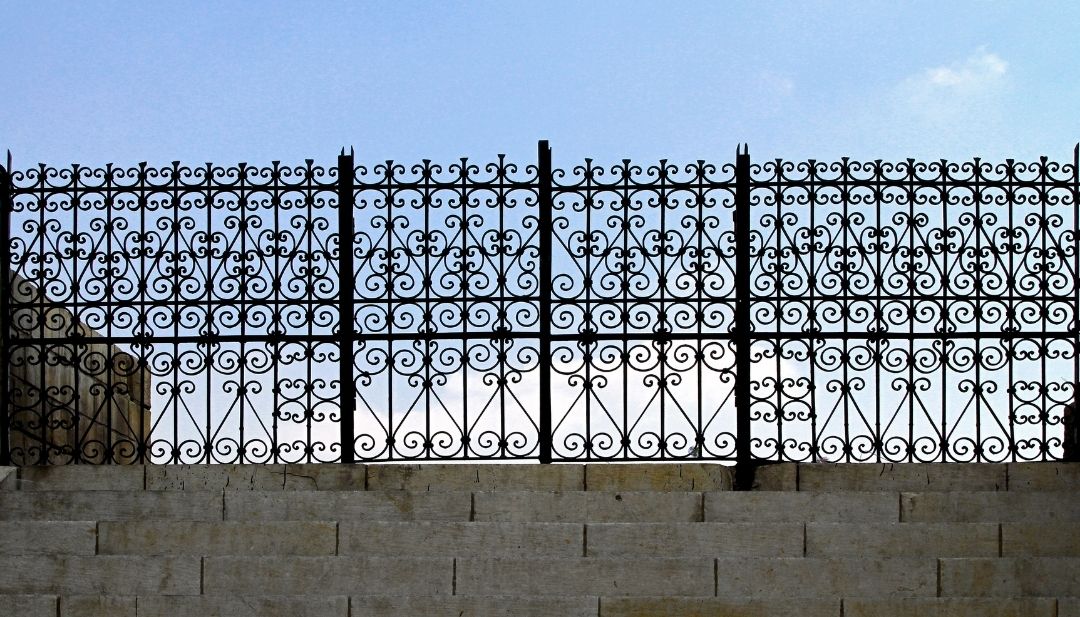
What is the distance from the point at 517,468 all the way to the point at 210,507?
214 centimetres

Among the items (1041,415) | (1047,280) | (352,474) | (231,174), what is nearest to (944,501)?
(1041,415)

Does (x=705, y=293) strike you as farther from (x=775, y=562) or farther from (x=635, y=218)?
(x=775, y=562)

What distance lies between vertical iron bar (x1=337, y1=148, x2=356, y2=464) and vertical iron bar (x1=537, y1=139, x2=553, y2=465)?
1388 millimetres

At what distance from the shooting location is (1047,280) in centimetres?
1046

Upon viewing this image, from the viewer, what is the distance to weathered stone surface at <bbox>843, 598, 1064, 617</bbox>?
8.31m

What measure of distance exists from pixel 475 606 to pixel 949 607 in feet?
9.16

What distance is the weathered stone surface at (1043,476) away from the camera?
1003 cm

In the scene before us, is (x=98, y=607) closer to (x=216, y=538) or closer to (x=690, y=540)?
(x=216, y=538)

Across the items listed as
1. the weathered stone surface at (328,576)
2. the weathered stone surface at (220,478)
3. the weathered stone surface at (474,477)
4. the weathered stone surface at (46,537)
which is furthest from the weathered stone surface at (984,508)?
the weathered stone surface at (46,537)

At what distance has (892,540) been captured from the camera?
29.5ft

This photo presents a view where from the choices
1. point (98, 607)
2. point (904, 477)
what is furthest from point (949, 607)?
point (98, 607)

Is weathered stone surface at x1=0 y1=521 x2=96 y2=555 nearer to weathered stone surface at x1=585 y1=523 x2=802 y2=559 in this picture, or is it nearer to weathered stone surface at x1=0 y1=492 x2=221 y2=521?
weathered stone surface at x1=0 y1=492 x2=221 y2=521

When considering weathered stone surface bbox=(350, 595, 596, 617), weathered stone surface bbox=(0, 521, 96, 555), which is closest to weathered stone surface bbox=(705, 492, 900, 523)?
weathered stone surface bbox=(350, 595, 596, 617)

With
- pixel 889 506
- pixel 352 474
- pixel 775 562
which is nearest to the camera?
pixel 775 562
